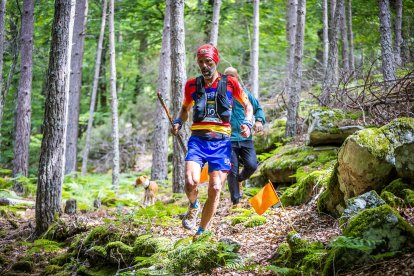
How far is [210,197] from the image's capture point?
5.21 metres

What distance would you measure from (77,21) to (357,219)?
645 inches

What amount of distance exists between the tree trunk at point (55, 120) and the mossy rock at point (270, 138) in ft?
21.9

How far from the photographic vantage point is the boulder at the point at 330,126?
8578 mm

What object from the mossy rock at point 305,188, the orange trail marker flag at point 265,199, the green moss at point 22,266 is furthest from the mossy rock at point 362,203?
the green moss at point 22,266

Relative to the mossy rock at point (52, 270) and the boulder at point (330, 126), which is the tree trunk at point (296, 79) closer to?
the boulder at point (330, 126)

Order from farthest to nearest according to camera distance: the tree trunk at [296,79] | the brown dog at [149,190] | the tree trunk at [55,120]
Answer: the tree trunk at [296,79]
the brown dog at [149,190]
the tree trunk at [55,120]

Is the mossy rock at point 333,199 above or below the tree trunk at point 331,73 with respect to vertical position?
below

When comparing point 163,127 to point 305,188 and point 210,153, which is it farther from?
point 210,153

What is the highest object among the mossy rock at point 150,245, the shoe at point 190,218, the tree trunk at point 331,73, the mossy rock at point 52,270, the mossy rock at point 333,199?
the tree trunk at point 331,73

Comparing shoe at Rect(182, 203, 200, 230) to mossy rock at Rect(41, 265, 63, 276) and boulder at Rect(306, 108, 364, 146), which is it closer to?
mossy rock at Rect(41, 265, 63, 276)

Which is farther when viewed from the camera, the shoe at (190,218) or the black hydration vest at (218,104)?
the shoe at (190,218)

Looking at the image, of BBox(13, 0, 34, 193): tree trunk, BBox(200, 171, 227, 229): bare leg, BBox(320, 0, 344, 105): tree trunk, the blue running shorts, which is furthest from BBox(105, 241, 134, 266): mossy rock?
BBox(13, 0, 34, 193): tree trunk

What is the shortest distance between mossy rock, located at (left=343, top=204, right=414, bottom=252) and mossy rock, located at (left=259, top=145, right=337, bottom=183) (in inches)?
173

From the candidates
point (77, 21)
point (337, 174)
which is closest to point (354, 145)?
point (337, 174)
